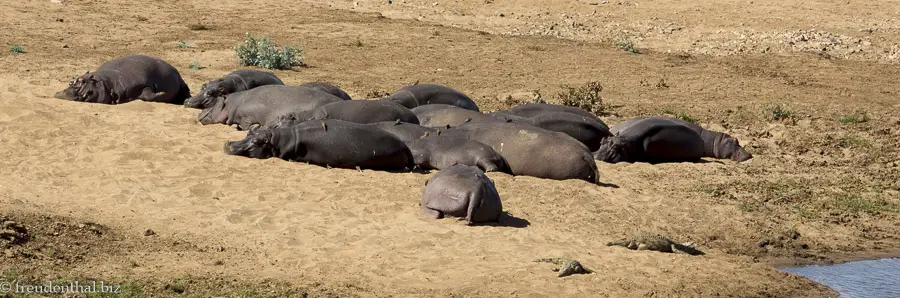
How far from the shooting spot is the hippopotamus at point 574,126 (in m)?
14.1

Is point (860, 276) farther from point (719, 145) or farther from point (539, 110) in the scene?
point (539, 110)

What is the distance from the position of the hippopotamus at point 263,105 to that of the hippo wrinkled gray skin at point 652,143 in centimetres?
329

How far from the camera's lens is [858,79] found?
20500 mm

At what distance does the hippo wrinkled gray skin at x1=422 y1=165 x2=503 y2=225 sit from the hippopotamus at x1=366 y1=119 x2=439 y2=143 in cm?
189

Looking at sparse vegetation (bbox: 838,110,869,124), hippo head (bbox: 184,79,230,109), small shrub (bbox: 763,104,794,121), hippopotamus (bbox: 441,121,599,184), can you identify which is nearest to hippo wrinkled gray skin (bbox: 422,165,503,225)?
hippopotamus (bbox: 441,121,599,184)

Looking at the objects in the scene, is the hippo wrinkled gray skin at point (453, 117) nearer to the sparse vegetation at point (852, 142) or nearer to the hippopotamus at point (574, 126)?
the hippopotamus at point (574, 126)

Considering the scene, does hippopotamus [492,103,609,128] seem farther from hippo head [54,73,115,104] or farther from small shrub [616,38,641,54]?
small shrub [616,38,641,54]

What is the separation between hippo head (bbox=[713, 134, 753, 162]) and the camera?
14898mm

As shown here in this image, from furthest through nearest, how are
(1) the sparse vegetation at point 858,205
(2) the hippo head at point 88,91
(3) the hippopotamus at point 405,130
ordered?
(2) the hippo head at point 88,91, (1) the sparse vegetation at point 858,205, (3) the hippopotamus at point 405,130

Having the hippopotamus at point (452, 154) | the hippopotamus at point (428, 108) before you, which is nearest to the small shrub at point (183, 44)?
the hippopotamus at point (428, 108)

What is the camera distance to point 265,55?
19.0m

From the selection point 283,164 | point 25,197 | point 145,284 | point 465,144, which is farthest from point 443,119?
point 145,284

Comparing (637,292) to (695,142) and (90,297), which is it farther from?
(695,142)

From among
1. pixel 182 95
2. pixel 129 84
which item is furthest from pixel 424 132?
pixel 129 84
